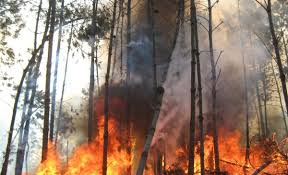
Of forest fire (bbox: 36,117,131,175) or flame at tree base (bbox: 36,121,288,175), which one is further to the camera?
forest fire (bbox: 36,117,131,175)

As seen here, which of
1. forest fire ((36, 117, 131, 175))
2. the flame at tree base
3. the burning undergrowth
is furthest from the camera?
the burning undergrowth

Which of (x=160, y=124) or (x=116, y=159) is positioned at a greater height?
(x=160, y=124)

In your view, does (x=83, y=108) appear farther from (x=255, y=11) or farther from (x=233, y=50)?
(x=255, y=11)

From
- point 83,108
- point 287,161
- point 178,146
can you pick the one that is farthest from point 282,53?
point 287,161

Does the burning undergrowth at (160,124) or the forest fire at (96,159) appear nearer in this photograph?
the forest fire at (96,159)

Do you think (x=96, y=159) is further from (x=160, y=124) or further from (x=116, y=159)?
(x=160, y=124)

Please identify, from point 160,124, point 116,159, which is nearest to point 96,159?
point 116,159

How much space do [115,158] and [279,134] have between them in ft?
61.1

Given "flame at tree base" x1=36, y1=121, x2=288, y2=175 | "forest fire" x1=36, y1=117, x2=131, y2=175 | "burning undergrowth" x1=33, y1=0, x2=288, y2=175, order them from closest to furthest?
"flame at tree base" x1=36, y1=121, x2=288, y2=175 → "forest fire" x1=36, y1=117, x2=131, y2=175 → "burning undergrowth" x1=33, y1=0, x2=288, y2=175

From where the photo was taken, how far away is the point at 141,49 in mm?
20250

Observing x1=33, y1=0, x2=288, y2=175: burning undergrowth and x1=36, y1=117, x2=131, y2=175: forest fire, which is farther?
x1=33, y1=0, x2=288, y2=175: burning undergrowth

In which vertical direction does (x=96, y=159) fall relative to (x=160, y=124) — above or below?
below

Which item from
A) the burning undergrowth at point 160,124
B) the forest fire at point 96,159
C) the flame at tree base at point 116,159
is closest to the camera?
the flame at tree base at point 116,159

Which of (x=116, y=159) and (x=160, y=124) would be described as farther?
(x=160, y=124)
